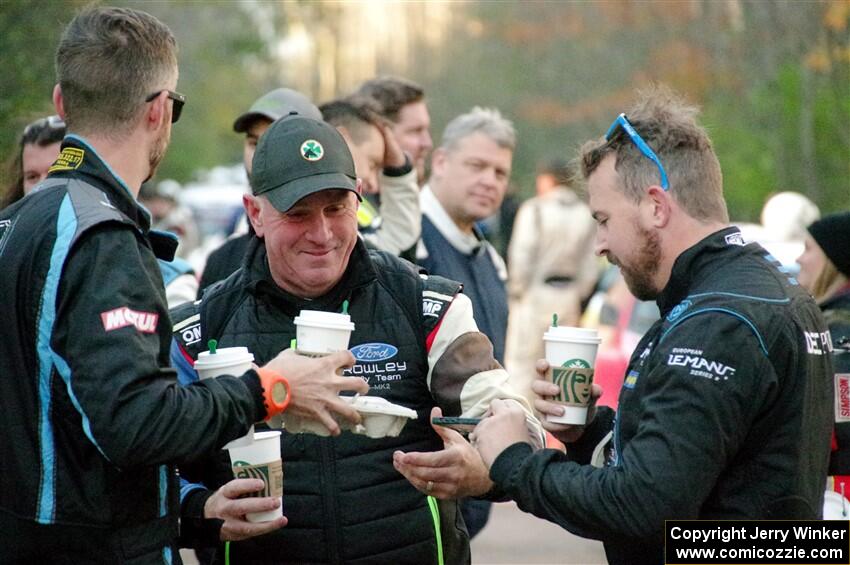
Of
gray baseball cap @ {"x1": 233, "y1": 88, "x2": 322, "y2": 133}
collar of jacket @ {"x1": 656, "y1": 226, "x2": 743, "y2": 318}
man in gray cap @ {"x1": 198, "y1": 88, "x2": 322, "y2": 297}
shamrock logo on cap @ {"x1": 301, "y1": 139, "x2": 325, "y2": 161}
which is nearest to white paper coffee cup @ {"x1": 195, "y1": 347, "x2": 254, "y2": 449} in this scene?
shamrock logo on cap @ {"x1": 301, "y1": 139, "x2": 325, "y2": 161}

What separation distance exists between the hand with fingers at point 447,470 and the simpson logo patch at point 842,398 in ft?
5.93

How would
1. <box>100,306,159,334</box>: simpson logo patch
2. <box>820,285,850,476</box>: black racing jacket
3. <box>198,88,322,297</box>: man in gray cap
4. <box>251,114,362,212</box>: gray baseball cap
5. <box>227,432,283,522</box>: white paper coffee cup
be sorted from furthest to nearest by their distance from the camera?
<box>198,88,322,297</box>: man in gray cap < <box>820,285,850,476</box>: black racing jacket < <box>251,114,362,212</box>: gray baseball cap < <box>227,432,283,522</box>: white paper coffee cup < <box>100,306,159,334</box>: simpson logo patch

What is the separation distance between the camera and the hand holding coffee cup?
3.77m

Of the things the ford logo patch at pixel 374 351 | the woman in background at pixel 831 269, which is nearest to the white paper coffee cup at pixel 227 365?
the ford logo patch at pixel 374 351

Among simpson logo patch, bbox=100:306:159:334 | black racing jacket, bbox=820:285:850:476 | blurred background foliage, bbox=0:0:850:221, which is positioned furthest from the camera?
blurred background foliage, bbox=0:0:850:221

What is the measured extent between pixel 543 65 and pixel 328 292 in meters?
34.7

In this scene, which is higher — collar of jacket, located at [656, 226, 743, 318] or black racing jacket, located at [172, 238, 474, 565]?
collar of jacket, located at [656, 226, 743, 318]

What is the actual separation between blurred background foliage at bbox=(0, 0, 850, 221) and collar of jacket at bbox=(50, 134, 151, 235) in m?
1.67

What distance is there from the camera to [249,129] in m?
6.46

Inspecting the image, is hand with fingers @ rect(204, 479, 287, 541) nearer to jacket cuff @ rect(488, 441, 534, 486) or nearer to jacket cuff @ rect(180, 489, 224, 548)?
jacket cuff @ rect(180, 489, 224, 548)

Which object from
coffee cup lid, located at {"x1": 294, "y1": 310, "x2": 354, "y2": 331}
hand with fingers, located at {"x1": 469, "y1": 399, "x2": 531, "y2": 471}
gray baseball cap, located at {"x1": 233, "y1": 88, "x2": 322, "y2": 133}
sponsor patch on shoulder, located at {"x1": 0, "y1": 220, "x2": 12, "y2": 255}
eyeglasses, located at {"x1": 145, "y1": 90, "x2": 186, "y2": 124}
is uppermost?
gray baseball cap, located at {"x1": 233, "y1": 88, "x2": 322, "y2": 133}

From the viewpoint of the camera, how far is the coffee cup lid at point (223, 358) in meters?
3.43

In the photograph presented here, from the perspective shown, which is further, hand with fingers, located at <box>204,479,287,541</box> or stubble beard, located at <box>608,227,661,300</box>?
stubble beard, located at <box>608,227,661,300</box>

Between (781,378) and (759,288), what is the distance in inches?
10.0
